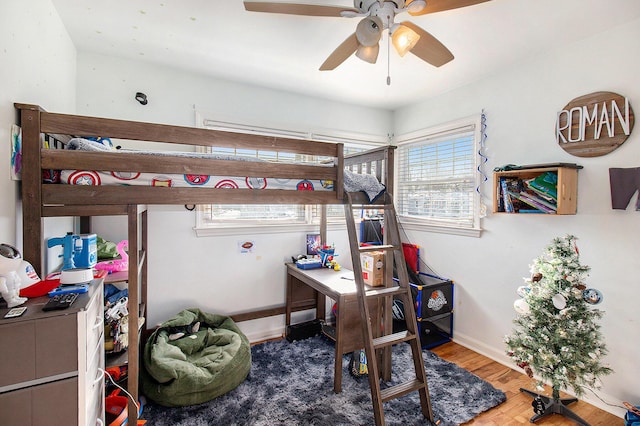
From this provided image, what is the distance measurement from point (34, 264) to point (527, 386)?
326 centimetres

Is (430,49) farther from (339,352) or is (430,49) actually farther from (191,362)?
(191,362)

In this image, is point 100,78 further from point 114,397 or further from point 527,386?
point 527,386

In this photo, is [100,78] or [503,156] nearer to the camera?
[100,78]

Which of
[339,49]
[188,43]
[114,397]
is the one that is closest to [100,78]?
[188,43]

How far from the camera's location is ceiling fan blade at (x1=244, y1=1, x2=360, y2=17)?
4.61ft

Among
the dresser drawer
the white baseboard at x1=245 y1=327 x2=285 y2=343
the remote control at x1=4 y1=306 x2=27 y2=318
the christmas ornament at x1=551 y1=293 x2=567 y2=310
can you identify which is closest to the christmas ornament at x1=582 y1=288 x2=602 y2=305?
the christmas ornament at x1=551 y1=293 x2=567 y2=310

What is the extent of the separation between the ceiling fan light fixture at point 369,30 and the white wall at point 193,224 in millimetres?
1719

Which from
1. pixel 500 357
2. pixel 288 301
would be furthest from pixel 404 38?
Answer: pixel 500 357

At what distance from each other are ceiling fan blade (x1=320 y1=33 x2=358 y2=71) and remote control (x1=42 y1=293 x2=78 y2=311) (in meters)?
1.80

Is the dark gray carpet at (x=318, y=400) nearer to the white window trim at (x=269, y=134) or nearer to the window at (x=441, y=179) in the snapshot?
the white window trim at (x=269, y=134)

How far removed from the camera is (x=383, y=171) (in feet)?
7.31

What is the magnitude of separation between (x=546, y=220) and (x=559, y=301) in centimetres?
74

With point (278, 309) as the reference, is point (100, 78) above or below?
above

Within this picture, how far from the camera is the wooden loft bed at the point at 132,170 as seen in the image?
50.4 inches
